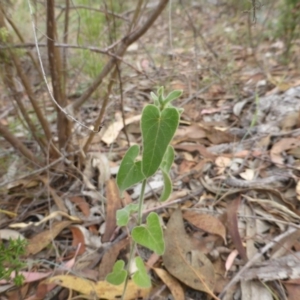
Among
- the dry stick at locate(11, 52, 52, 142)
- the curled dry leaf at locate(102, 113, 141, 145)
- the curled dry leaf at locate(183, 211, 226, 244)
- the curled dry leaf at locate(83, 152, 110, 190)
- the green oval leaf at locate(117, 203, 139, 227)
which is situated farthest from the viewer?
the curled dry leaf at locate(102, 113, 141, 145)

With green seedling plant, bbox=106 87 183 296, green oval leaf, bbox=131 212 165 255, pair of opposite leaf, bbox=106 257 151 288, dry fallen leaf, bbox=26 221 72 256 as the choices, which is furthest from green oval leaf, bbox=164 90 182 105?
dry fallen leaf, bbox=26 221 72 256

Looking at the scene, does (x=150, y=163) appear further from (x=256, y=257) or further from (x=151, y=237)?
(x=256, y=257)

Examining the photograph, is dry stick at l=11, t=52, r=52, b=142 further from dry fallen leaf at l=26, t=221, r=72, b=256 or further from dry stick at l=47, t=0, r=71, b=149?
dry fallen leaf at l=26, t=221, r=72, b=256

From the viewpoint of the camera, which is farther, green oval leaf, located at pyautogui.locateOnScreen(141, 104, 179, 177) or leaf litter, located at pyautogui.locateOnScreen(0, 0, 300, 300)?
leaf litter, located at pyautogui.locateOnScreen(0, 0, 300, 300)

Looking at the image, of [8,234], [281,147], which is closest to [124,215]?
[8,234]

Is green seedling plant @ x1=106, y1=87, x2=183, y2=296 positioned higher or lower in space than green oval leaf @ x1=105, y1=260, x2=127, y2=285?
higher

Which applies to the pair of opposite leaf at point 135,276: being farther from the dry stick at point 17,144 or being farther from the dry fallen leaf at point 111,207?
the dry stick at point 17,144
